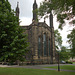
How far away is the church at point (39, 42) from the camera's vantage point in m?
31.7

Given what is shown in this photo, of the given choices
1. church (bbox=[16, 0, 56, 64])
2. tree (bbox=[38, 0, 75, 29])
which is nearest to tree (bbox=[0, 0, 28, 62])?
tree (bbox=[38, 0, 75, 29])

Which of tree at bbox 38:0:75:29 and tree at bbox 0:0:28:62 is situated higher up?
tree at bbox 38:0:75:29

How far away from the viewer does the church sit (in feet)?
104

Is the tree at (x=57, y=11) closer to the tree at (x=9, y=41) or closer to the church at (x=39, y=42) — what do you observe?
the tree at (x=9, y=41)

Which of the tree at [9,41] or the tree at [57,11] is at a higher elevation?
the tree at [57,11]

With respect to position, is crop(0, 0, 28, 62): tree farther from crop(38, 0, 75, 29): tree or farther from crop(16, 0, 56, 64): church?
crop(16, 0, 56, 64): church

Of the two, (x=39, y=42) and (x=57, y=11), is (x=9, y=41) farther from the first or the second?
(x=39, y=42)

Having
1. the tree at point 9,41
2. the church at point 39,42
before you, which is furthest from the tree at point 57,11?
the church at point 39,42

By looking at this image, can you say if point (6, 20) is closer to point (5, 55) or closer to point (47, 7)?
point (5, 55)

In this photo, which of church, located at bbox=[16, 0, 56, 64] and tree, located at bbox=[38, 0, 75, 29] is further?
church, located at bbox=[16, 0, 56, 64]

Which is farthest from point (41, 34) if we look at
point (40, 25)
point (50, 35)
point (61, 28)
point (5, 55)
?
point (5, 55)

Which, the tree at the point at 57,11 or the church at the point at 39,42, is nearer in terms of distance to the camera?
the tree at the point at 57,11

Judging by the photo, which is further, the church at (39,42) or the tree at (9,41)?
the church at (39,42)

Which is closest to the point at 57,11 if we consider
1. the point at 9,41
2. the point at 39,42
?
the point at 9,41
